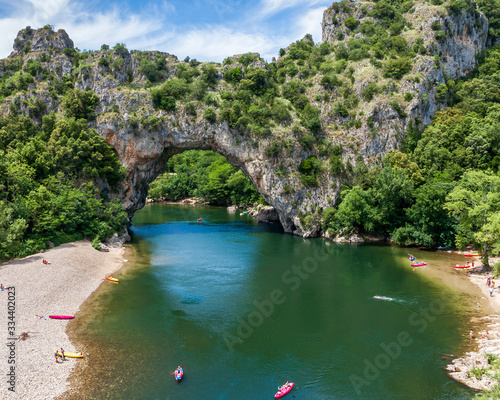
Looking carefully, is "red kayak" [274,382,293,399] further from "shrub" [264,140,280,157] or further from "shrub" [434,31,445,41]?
"shrub" [434,31,445,41]

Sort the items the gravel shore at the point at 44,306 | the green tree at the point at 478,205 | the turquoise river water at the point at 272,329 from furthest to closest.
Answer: the green tree at the point at 478,205 < the turquoise river water at the point at 272,329 < the gravel shore at the point at 44,306

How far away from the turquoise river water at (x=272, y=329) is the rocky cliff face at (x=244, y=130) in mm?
17183

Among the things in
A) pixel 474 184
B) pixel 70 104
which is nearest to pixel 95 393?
pixel 474 184

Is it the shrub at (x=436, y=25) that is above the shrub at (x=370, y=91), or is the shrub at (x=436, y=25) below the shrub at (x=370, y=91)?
above

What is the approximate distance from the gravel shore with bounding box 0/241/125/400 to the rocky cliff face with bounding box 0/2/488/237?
20.3 metres

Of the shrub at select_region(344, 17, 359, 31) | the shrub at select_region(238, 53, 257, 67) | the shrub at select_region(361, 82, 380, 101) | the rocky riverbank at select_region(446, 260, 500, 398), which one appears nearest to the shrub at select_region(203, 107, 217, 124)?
the shrub at select_region(238, 53, 257, 67)

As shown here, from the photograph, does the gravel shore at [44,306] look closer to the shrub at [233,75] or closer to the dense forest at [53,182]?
the dense forest at [53,182]

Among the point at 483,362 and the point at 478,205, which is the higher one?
the point at 478,205

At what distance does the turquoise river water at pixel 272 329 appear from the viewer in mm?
20312

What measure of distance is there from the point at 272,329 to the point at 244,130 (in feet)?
→ 136

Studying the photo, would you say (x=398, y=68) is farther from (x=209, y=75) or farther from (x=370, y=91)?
(x=209, y=75)

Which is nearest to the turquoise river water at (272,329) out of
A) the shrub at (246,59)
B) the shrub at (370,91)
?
the shrub at (370,91)

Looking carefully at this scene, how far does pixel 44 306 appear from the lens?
29203 millimetres

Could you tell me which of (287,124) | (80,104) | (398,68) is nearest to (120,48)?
(80,104)
